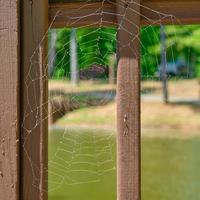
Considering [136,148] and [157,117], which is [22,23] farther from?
[157,117]

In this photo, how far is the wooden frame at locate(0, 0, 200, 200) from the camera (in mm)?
1652

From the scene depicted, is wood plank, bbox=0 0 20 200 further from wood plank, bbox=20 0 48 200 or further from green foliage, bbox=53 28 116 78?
green foliage, bbox=53 28 116 78

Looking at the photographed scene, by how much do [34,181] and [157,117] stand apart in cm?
1646

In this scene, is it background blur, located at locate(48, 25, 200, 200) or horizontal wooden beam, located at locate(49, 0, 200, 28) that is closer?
horizontal wooden beam, located at locate(49, 0, 200, 28)

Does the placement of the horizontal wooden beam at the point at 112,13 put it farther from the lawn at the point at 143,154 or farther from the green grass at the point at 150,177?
the green grass at the point at 150,177

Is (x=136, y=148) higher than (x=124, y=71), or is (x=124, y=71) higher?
(x=124, y=71)

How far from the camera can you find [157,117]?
18047 millimetres

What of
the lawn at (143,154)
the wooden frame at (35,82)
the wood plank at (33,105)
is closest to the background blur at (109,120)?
the lawn at (143,154)

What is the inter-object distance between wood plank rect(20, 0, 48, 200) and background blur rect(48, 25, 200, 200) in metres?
0.23

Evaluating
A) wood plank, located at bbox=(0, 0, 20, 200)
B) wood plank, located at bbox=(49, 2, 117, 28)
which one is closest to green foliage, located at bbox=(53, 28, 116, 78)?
wood plank, located at bbox=(49, 2, 117, 28)

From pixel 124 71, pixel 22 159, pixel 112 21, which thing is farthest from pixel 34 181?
pixel 112 21

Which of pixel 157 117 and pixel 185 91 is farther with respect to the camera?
pixel 185 91

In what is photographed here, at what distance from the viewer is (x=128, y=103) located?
5.41 ft

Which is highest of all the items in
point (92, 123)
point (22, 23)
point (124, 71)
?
point (22, 23)
